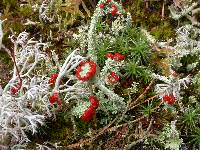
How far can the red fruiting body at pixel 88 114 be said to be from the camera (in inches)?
125

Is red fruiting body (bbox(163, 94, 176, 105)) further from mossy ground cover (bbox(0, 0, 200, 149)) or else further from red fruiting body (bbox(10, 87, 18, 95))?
red fruiting body (bbox(10, 87, 18, 95))

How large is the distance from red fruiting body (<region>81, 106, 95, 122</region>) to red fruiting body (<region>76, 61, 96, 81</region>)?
0.22 metres

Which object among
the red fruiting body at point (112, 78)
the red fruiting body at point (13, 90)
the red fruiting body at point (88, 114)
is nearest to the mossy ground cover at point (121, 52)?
the red fruiting body at point (88, 114)

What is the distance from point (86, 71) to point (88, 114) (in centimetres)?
30

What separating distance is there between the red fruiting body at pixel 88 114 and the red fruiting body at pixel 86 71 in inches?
8.7

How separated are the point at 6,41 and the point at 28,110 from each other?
817mm

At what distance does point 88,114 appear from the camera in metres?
3.18

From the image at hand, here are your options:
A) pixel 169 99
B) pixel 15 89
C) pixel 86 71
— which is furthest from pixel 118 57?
pixel 15 89

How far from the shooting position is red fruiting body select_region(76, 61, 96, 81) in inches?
120

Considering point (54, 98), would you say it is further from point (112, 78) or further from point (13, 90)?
point (112, 78)

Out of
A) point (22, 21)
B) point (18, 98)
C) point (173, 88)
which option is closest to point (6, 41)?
point (22, 21)

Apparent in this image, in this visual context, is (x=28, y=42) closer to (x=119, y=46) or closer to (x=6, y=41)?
(x=6, y=41)

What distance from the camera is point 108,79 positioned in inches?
126

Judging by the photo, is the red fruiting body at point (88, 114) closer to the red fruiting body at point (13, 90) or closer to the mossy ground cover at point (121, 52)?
the mossy ground cover at point (121, 52)
